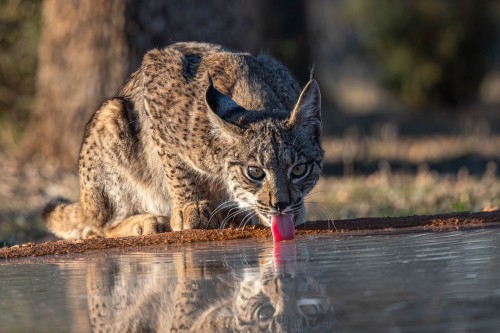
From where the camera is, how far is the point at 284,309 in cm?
370

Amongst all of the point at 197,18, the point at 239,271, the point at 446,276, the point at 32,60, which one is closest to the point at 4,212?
the point at 197,18

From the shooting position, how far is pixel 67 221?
24.7ft

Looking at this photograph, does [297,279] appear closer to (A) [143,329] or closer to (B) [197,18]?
(A) [143,329]

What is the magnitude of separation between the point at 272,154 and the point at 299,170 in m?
0.19

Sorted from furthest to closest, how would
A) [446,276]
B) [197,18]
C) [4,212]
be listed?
[197,18], [4,212], [446,276]

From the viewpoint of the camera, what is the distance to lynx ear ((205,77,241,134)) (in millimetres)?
6176

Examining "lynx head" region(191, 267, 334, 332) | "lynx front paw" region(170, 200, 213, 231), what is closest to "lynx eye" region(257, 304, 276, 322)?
"lynx head" region(191, 267, 334, 332)

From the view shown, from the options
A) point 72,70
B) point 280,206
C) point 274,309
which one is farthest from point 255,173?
point 72,70

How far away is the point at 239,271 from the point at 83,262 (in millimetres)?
1005

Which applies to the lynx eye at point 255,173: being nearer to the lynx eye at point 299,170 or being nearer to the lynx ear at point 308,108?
the lynx eye at point 299,170

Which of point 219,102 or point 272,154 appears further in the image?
point 219,102

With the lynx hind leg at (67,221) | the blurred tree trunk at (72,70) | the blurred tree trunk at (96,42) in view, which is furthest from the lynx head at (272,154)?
the blurred tree trunk at (72,70)

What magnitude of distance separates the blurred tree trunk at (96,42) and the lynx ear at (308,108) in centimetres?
454

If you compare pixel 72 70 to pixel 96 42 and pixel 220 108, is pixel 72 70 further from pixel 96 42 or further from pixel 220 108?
pixel 220 108
